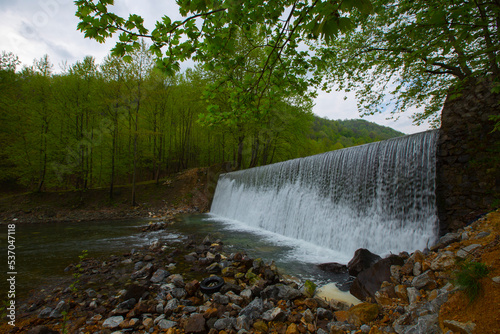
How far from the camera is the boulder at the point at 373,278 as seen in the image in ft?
10.7

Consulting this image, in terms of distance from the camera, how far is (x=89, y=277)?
4.49m

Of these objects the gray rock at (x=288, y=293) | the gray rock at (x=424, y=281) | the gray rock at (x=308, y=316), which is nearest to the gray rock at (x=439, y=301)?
the gray rock at (x=424, y=281)

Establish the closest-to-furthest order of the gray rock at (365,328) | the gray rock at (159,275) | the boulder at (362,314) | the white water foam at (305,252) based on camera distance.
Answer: the gray rock at (365,328) → the boulder at (362,314) → the gray rock at (159,275) → the white water foam at (305,252)

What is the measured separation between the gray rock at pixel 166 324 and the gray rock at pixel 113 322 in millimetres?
555

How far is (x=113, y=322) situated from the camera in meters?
2.87

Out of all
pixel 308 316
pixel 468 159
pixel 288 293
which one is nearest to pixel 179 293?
pixel 288 293

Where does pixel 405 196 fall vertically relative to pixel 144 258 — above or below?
above

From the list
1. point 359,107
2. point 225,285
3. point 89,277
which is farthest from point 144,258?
point 359,107

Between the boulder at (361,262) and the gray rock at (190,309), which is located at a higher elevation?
the boulder at (361,262)

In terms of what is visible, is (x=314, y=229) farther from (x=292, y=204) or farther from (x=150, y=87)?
(x=150, y=87)

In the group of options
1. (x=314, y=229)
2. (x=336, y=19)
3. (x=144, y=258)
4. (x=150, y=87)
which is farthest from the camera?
(x=150, y=87)

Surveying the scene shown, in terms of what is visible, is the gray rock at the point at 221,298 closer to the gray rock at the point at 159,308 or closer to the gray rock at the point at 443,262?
the gray rock at the point at 159,308

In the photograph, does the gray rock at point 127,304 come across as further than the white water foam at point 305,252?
No

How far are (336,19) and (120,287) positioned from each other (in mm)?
5100
